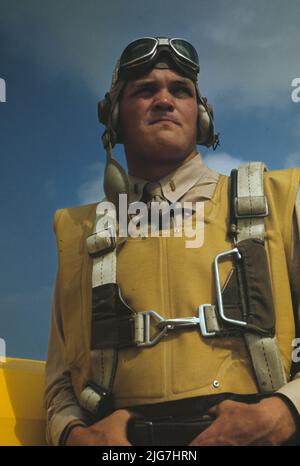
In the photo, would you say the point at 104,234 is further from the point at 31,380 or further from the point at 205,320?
the point at 31,380

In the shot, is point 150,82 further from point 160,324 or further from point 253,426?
point 253,426

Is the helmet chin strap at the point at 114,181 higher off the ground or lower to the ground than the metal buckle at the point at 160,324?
higher

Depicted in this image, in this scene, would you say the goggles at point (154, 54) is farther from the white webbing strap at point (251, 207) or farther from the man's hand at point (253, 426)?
the man's hand at point (253, 426)

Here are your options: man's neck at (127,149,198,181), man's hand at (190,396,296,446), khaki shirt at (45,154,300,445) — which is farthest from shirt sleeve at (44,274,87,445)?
man's neck at (127,149,198,181)

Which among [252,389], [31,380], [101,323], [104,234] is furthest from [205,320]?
[31,380]

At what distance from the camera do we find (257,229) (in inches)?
131

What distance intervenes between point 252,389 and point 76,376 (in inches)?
46.1

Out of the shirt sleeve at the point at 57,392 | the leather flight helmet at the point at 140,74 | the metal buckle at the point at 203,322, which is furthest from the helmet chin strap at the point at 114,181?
the metal buckle at the point at 203,322

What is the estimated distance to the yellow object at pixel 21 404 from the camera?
3664 millimetres

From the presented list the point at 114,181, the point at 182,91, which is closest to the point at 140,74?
the point at 182,91

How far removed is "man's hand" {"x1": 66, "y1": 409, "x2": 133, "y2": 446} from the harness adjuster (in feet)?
3.27

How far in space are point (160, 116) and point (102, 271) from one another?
1.11 m

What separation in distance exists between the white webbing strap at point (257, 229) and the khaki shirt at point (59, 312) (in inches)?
9.6

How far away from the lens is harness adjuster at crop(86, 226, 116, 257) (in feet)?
11.9
